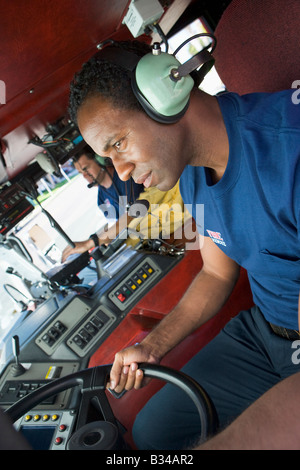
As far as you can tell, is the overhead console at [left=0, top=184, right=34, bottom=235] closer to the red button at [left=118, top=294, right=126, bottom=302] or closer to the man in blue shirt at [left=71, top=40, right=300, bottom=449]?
the red button at [left=118, top=294, right=126, bottom=302]

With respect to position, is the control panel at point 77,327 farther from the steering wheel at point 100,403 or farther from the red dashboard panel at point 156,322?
the steering wheel at point 100,403

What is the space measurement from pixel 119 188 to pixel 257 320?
5.85ft

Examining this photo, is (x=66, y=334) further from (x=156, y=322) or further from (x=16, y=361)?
(x=156, y=322)

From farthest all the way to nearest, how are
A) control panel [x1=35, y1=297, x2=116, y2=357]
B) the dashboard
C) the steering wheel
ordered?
control panel [x1=35, y1=297, x2=116, y2=357]
the dashboard
the steering wheel

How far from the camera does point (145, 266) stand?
1.75 metres

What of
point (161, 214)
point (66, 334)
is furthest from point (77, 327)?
point (161, 214)

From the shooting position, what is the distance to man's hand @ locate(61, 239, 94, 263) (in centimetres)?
249

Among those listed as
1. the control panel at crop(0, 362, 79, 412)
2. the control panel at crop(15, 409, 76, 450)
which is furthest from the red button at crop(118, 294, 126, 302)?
the control panel at crop(15, 409, 76, 450)

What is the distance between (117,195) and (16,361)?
1.76 meters

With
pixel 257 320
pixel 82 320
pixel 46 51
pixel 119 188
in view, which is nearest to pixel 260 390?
pixel 257 320

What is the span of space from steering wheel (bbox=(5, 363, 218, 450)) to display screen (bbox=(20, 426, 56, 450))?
0.57ft

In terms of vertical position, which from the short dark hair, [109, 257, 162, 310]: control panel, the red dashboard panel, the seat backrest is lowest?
the red dashboard panel

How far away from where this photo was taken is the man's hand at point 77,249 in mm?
2494

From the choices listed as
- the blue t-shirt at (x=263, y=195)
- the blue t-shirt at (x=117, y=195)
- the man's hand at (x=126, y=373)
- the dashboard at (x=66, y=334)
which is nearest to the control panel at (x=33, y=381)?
the dashboard at (x=66, y=334)
